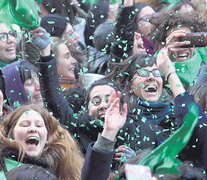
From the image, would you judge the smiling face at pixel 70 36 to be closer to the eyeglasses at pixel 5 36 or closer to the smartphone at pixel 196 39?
the eyeglasses at pixel 5 36

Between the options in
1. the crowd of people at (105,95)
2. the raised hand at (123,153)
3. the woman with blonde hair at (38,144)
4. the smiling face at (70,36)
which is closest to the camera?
the crowd of people at (105,95)

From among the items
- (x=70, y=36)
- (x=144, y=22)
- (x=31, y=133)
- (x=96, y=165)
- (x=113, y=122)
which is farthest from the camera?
(x=144, y=22)

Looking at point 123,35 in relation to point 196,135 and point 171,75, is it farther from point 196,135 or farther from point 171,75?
point 196,135

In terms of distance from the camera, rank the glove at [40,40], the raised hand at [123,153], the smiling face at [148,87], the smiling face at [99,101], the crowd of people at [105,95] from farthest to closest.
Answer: the smiling face at [148,87], the smiling face at [99,101], the glove at [40,40], the raised hand at [123,153], the crowd of people at [105,95]

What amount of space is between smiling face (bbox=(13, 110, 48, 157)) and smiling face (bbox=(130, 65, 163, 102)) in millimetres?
1028

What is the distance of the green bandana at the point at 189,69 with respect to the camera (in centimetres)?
555

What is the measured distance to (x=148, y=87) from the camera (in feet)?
17.2

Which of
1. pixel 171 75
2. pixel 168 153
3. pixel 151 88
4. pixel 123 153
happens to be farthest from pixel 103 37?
pixel 168 153

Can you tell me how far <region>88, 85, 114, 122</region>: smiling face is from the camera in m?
4.92

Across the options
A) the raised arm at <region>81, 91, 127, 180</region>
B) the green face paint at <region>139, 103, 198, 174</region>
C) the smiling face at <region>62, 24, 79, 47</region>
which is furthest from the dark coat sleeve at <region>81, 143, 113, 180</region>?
the smiling face at <region>62, 24, 79, 47</region>

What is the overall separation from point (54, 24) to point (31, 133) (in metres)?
1.84

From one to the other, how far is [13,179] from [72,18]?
306cm

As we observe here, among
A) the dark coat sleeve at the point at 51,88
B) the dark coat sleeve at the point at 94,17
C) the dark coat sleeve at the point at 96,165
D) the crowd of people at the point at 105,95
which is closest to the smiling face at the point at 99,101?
the crowd of people at the point at 105,95

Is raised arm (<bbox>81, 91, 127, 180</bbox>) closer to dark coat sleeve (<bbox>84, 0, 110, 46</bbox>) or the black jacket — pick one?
the black jacket
